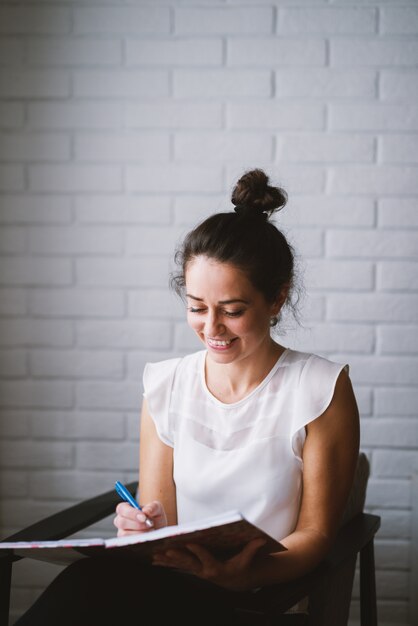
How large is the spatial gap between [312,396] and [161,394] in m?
0.37

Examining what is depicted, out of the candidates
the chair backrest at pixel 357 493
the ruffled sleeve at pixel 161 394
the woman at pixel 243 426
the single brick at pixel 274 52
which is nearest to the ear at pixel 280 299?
the woman at pixel 243 426

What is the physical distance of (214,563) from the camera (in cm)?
119

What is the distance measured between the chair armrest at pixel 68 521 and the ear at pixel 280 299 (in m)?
0.60

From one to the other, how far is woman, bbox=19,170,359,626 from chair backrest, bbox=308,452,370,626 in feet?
0.24

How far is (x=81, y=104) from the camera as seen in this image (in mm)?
2133

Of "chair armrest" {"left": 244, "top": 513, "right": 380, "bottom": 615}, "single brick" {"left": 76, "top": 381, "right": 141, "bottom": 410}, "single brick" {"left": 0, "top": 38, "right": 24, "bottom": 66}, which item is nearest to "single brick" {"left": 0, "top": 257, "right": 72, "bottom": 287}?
"single brick" {"left": 76, "top": 381, "right": 141, "bottom": 410}

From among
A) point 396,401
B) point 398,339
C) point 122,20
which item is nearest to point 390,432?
point 396,401

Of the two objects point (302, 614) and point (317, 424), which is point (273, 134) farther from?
point (302, 614)

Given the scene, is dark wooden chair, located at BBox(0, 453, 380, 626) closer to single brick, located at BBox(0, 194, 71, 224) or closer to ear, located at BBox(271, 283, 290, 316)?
ear, located at BBox(271, 283, 290, 316)

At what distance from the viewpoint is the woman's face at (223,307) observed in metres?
1.46

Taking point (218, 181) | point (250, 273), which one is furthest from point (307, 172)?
point (250, 273)

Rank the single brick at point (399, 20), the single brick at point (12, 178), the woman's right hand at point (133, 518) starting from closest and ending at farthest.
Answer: the woman's right hand at point (133, 518)
the single brick at point (399, 20)
the single brick at point (12, 178)

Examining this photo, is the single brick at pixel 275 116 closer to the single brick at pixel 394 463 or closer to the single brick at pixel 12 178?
the single brick at pixel 12 178

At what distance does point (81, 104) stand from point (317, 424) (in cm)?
124
